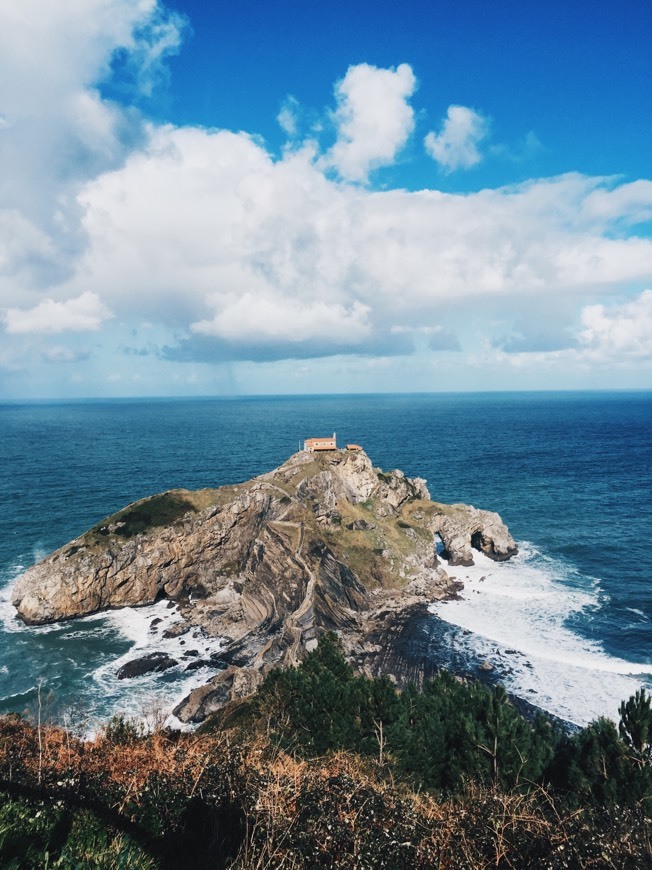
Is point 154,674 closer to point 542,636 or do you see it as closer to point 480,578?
point 542,636

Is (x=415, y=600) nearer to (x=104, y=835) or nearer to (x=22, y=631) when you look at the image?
(x=22, y=631)

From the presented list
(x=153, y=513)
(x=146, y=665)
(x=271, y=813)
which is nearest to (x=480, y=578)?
(x=146, y=665)

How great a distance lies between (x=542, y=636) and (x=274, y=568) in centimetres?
3075

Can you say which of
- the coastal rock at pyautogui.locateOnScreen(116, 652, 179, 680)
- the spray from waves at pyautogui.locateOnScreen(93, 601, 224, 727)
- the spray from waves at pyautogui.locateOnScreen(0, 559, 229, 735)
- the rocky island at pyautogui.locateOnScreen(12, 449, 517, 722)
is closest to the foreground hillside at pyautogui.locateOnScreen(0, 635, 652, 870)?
the spray from waves at pyautogui.locateOnScreen(93, 601, 224, 727)

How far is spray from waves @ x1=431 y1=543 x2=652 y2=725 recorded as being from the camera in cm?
4138

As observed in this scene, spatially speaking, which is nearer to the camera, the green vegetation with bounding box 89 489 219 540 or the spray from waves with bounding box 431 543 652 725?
the spray from waves with bounding box 431 543 652 725

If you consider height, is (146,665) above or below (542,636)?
below

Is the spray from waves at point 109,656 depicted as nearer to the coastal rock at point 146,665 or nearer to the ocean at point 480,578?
the ocean at point 480,578

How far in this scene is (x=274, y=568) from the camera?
183ft

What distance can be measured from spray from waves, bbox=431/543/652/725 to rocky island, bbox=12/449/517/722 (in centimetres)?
400

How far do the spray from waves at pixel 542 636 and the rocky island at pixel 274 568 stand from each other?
400 cm

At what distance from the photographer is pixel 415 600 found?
58.0 m

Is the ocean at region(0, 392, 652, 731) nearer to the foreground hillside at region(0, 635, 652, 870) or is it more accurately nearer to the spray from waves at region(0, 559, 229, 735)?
the spray from waves at region(0, 559, 229, 735)

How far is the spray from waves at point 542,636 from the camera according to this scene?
41.4 metres
